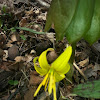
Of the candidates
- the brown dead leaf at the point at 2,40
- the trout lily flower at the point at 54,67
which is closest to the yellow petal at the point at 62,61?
the trout lily flower at the point at 54,67

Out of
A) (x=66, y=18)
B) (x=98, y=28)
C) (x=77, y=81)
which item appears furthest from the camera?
(x=77, y=81)

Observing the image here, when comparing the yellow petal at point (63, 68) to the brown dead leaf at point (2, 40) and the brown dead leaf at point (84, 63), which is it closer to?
the brown dead leaf at point (84, 63)

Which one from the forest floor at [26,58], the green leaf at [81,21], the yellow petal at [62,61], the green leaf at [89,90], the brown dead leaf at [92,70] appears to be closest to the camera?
the yellow petal at [62,61]

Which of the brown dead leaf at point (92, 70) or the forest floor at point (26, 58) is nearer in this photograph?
the forest floor at point (26, 58)

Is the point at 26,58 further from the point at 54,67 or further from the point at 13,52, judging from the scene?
the point at 54,67

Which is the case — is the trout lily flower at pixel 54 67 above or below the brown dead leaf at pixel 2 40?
below

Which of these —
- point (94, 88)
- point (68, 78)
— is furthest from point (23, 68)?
point (94, 88)

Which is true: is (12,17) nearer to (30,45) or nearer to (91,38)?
(30,45)
